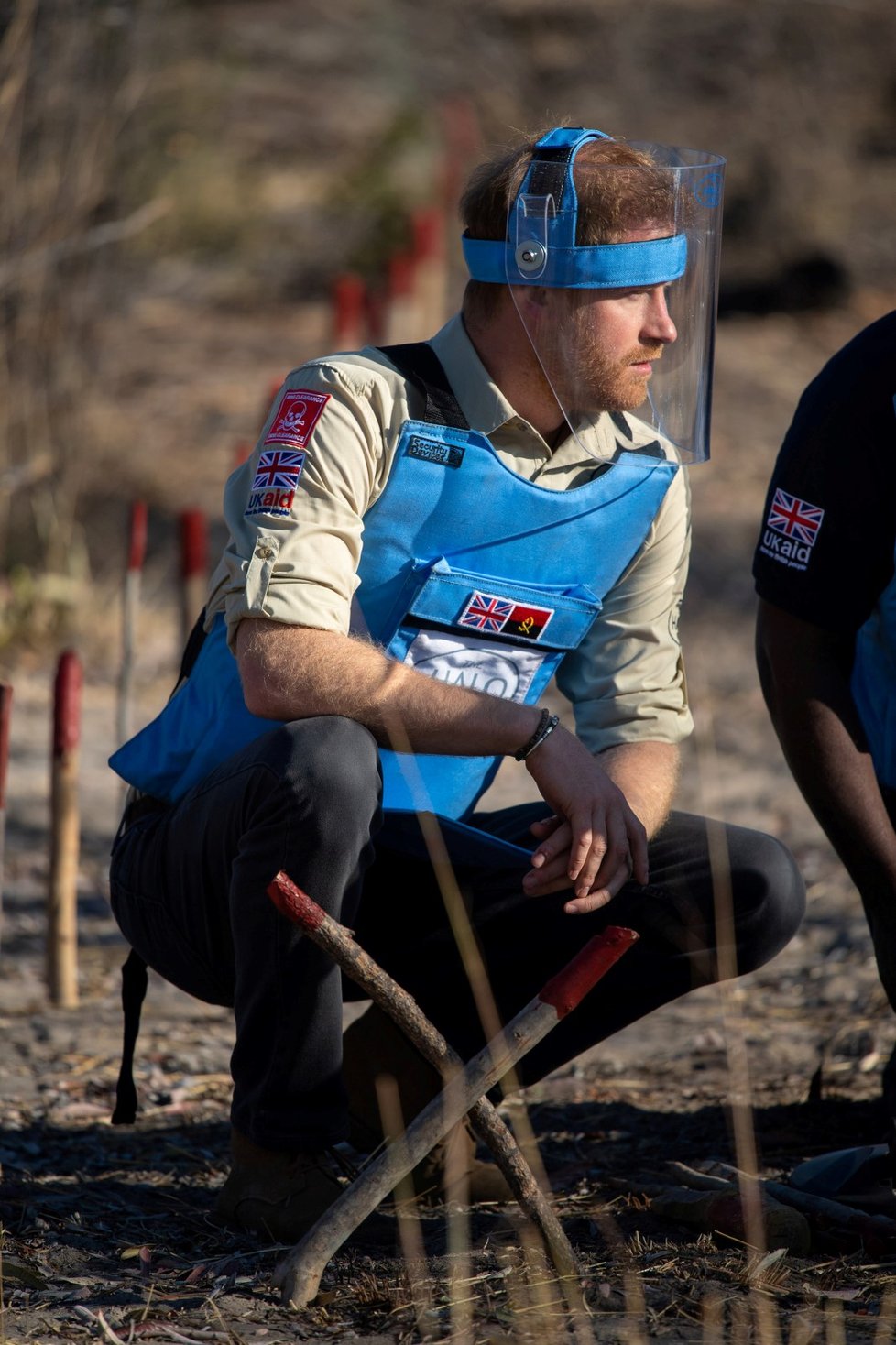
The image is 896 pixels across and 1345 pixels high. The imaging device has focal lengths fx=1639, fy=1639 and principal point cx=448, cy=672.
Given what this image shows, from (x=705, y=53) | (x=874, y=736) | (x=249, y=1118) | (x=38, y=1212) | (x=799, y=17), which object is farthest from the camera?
(x=705, y=53)

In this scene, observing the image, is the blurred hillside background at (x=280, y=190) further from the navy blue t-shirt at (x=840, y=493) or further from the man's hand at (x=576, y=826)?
the man's hand at (x=576, y=826)

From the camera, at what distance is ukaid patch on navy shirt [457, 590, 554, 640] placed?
2.64 m

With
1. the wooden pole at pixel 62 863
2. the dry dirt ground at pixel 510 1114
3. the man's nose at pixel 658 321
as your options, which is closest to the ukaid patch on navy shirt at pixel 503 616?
the man's nose at pixel 658 321

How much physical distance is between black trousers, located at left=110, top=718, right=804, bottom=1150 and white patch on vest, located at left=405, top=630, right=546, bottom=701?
0.26 metres

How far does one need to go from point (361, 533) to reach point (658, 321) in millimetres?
598

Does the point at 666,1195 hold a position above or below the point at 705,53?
below

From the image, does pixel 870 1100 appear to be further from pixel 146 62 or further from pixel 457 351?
pixel 146 62

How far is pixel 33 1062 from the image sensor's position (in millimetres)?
3482

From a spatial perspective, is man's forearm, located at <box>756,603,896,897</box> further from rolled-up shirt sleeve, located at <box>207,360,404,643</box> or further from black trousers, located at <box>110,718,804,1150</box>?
rolled-up shirt sleeve, located at <box>207,360,404,643</box>

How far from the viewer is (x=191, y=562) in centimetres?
436

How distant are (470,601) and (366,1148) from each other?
1.01 meters

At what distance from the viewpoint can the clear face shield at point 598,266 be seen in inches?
101

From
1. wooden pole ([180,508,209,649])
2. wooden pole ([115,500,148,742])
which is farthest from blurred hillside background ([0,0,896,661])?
wooden pole ([115,500,148,742])

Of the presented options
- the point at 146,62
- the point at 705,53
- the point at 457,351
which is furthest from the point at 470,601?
the point at 705,53
